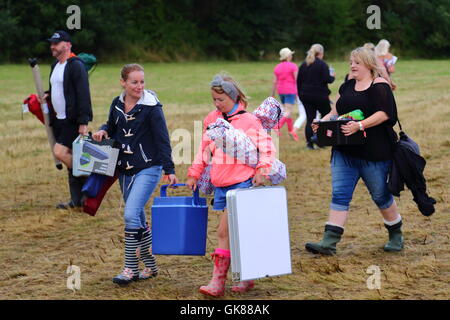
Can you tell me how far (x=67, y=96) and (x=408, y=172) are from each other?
4191 mm

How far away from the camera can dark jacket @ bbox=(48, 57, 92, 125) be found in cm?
962

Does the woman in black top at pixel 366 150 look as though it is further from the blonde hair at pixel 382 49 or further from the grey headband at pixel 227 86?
the blonde hair at pixel 382 49

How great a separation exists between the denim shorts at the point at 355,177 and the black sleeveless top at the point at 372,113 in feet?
0.26

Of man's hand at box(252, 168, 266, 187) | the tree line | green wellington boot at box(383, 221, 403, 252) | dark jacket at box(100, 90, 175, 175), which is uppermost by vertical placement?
the tree line

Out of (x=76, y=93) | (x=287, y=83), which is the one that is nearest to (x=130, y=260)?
(x=76, y=93)

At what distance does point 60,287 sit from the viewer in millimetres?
6641

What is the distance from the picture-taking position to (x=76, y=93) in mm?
9680

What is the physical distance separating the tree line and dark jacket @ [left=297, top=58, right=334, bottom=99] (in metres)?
33.7

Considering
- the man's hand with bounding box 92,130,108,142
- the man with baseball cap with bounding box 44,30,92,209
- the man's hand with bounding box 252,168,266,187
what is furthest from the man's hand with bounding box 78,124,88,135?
the man's hand with bounding box 252,168,266,187

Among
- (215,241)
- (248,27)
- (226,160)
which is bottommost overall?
(215,241)

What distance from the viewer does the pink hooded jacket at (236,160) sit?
6047mm

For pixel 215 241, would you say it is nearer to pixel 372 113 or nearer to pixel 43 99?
pixel 372 113

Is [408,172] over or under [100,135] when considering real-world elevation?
under

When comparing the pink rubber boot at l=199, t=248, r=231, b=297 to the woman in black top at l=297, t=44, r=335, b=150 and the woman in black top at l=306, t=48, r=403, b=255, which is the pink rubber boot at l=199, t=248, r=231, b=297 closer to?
the woman in black top at l=306, t=48, r=403, b=255
